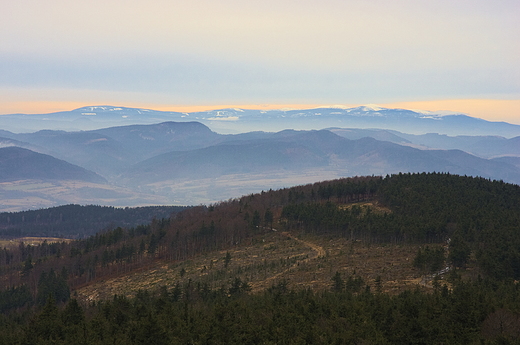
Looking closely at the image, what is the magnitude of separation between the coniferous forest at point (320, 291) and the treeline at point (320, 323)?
0.44 ft

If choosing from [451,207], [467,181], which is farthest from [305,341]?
Answer: [467,181]

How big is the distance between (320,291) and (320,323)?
18.2 m

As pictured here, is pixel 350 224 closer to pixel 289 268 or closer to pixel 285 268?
pixel 285 268

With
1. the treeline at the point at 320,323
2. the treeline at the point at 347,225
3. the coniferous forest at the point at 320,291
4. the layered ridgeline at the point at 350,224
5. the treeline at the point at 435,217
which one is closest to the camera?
the treeline at the point at 320,323

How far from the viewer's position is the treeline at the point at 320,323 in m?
37.2

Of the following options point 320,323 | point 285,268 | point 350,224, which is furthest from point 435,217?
point 320,323

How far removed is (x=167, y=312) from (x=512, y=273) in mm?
45651

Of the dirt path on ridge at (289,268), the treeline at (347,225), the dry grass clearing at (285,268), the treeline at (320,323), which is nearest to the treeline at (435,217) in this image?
the treeline at (347,225)

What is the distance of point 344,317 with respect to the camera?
140ft

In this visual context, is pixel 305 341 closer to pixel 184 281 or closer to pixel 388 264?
pixel 388 264

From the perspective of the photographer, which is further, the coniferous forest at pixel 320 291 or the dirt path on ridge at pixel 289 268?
the dirt path on ridge at pixel 289 268

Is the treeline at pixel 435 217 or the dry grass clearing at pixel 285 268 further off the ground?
the treeline at pixel 435 217

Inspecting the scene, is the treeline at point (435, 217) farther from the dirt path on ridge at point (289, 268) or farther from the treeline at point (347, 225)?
the dirt path on ridge at point (289, 268)

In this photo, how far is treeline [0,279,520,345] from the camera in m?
37.2
